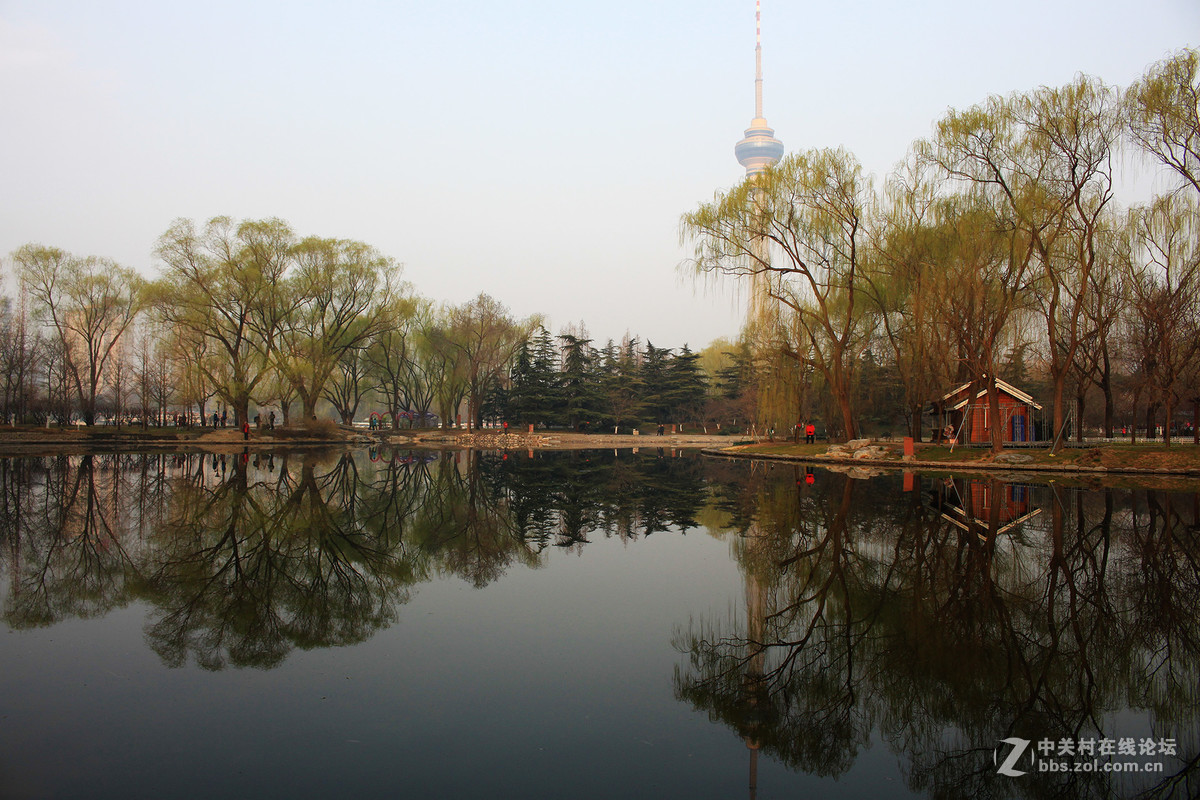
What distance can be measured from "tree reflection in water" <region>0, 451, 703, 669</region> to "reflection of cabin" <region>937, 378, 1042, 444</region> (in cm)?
1589

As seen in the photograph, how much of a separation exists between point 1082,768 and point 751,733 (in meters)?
1.82

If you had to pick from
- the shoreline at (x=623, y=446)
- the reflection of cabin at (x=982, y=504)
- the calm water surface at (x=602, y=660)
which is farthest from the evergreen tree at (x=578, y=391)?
the calm water surface at (x=602, y=660)

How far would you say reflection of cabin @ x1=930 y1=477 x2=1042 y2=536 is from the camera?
40.0ft

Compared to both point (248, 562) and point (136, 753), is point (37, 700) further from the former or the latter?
point (248, 562)

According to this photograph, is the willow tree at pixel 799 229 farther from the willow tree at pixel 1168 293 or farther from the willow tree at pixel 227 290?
the willow tree at pixel 227 290

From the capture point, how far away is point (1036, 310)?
1039 inches

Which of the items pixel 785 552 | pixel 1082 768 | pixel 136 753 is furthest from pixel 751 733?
pixel 785 552

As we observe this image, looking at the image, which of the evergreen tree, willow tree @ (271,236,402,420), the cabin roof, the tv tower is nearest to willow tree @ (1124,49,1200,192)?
the cabin roof

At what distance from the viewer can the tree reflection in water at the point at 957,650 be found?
4238 mm

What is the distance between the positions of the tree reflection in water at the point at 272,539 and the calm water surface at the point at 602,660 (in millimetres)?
72

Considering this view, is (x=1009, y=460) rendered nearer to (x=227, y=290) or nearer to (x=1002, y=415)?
(x=1002, y=415)

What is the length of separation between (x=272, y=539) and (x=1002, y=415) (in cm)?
3085

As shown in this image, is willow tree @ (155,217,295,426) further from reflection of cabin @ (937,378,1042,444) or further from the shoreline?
reflection of cabin @ (937,378,1042,444)

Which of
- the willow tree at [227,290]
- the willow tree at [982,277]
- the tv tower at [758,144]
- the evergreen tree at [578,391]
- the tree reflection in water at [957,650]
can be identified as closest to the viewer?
the tree reflection in water at [957,650]
